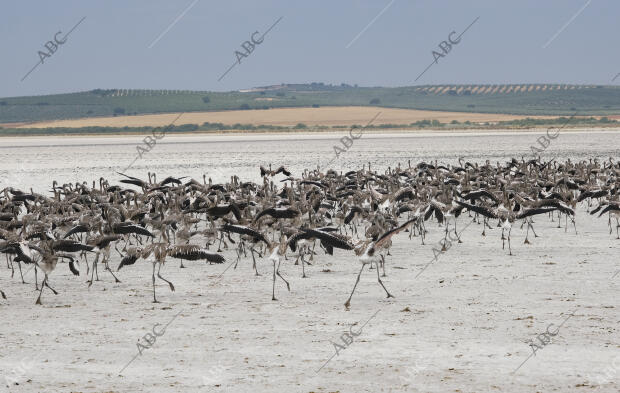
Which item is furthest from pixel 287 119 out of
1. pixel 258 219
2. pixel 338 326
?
pixel 338 326

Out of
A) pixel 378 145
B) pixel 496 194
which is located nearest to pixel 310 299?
pixel 496 194

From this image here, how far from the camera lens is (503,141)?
79.6 m

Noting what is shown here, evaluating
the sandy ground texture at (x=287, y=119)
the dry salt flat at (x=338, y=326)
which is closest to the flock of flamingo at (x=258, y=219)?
the dry salt flat at (x=338, y=326)

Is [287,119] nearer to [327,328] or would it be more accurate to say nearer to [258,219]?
[258,219]

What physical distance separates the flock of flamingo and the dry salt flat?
20.9 inches

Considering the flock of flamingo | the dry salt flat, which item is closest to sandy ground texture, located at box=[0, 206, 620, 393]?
the dry salt flat

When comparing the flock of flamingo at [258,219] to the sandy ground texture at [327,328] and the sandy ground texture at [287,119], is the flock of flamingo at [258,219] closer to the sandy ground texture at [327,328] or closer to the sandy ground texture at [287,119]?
the sandy ground texture at [327,328]

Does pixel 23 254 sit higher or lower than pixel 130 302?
higher

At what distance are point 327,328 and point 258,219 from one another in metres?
5.96

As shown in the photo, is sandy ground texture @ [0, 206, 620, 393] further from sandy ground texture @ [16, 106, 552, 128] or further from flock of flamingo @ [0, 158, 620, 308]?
sandy ground texture @ [16, 106, 552, 128]

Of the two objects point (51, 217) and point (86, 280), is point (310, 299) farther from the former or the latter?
point (51, 217)

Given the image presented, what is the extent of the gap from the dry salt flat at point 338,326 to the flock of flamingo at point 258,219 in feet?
1.74

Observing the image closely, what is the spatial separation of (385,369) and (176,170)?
131 ft

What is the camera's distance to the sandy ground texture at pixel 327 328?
34.1 feet
